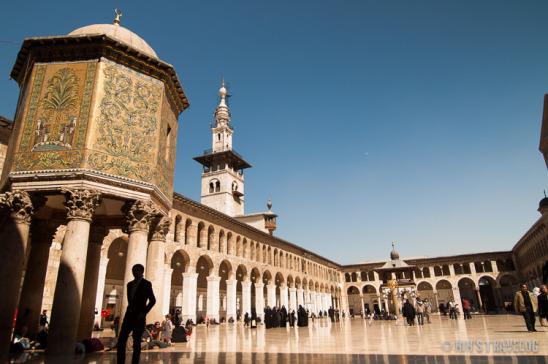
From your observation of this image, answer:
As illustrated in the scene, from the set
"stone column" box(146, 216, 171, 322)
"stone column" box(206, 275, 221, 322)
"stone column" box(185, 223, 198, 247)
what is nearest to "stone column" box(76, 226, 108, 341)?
"stone column" box(146, 216, 171, 322)

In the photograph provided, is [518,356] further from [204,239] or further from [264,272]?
[264,272]

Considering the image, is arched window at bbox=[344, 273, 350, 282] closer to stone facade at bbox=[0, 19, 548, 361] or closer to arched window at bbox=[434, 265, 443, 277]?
arched window at bbox=[434, 265, 443, 277]

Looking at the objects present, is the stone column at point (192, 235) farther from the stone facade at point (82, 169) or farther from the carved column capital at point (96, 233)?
the carved column capital at point (96, 233)

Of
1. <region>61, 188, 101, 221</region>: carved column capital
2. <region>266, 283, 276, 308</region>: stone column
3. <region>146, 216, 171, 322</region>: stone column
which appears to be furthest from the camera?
<region>266, 283, 276, 308</region>: stone column

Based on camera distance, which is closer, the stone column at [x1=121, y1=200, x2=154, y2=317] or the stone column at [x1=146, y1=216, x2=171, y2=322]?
the stone column at [x1=121, y1=200, x2=154, y2=317]

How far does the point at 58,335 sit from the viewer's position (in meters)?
7.42

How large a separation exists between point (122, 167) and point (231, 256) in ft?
68.0

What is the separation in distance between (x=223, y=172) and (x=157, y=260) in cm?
3822

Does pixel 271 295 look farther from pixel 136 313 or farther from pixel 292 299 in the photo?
pixel 136 313

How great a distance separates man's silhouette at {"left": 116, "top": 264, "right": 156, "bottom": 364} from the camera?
5109 millimetres

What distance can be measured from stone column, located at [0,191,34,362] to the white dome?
469cm

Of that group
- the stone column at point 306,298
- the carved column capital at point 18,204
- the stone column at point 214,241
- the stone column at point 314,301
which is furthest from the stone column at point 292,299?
the carved column capital at point 18,204

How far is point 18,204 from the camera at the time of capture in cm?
822

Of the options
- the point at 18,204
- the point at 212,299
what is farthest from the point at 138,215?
the point at 212,299
